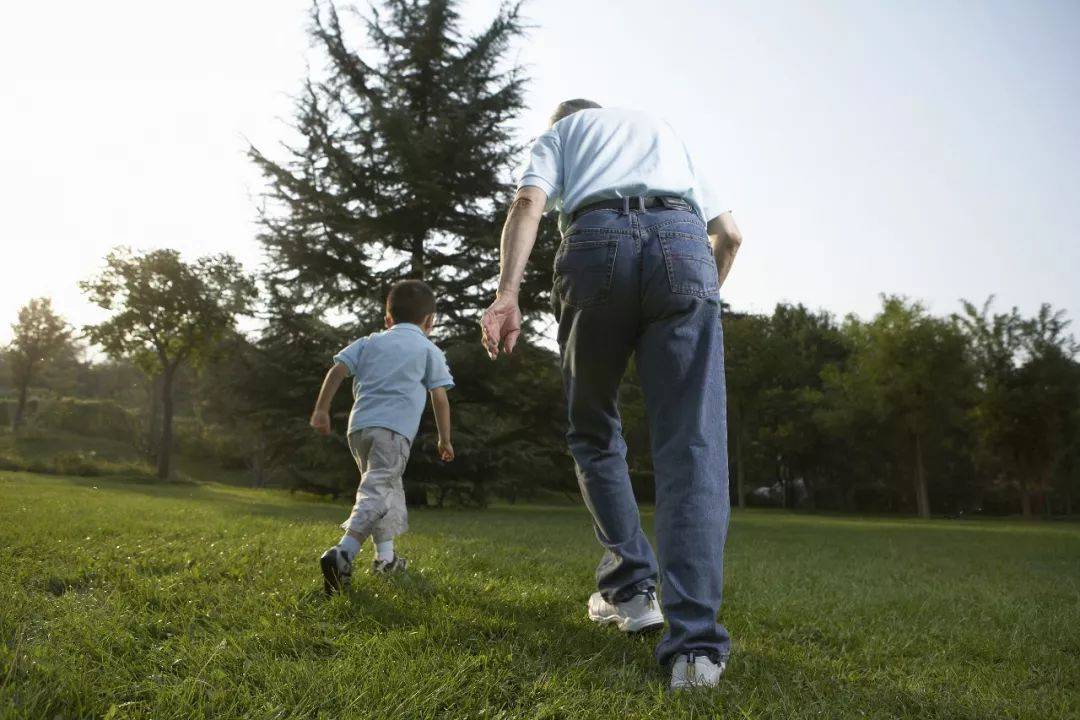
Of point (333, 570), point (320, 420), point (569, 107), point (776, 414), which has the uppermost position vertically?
point (776, 414)

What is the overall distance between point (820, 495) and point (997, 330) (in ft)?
41.3

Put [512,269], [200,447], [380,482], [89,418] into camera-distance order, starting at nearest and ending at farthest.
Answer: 1. [512,269]
2. [380,482]
3. [89,418]
4. [200,447]

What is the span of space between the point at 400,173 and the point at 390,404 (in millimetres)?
11966

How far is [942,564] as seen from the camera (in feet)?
23.7

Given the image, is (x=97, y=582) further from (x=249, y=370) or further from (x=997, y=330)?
(x=997, y=330)

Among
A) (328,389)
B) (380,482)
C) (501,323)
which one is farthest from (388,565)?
(501,323)

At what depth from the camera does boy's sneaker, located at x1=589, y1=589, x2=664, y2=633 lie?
2.89 metres

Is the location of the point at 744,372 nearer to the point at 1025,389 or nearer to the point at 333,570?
the point at 1025,389

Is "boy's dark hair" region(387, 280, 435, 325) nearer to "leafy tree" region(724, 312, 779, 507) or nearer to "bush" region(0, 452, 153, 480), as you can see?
"bush" region(0, 452, 153, 480)

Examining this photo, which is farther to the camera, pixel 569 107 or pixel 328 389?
pixel 328 389

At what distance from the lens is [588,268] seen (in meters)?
2.66

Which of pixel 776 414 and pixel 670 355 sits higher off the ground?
pixel 776 414

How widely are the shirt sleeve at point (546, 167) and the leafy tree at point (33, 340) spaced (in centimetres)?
3336

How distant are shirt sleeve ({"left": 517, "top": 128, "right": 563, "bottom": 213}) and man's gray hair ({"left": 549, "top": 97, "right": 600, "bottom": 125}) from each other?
0.40 metres
